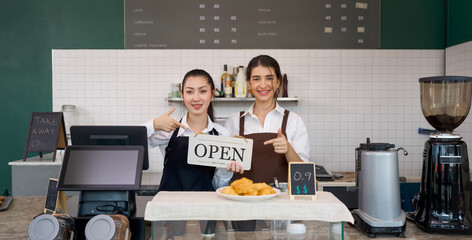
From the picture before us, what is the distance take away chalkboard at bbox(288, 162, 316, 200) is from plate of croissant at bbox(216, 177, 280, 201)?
6cm

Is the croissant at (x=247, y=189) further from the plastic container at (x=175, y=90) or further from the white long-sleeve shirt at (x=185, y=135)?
the plastic container at (x=175, y=90)

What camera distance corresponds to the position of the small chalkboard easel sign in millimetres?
3324

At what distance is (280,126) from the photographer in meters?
2.38

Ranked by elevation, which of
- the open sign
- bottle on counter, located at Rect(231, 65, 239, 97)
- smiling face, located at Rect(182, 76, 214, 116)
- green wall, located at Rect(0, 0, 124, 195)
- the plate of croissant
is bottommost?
the plate of croissant

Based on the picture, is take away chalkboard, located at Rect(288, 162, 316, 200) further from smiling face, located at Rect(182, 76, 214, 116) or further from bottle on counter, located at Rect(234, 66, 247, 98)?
bottle on counter, located at Rect(234, 66, 247, 98)

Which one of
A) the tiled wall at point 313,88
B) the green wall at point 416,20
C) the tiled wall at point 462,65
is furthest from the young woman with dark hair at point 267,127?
the green wall at point 416,20

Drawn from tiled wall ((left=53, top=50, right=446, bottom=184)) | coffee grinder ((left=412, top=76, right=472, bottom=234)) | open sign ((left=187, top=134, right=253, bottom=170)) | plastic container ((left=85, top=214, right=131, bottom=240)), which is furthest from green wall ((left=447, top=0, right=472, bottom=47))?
plastic container ((left=85, top=214, right=131, bottom=240))

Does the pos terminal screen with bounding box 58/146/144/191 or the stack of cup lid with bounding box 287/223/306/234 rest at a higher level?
the pos terminal screen with bounding box 58/146/144/191

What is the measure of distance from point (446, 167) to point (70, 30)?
3.99 metres

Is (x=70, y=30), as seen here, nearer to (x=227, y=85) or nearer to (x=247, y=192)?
(x=227, y=85)

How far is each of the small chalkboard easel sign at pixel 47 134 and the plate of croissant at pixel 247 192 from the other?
2.55 m

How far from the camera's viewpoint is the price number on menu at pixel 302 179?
129 cm

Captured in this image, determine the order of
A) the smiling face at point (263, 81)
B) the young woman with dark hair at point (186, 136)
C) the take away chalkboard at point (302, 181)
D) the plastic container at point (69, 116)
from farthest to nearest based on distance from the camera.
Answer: the plastic container at point (69, 116) → the smiling face at point (263, 81) → the young woman with dark hair at point (186, 136) → the take away chalkboard at point (302, 181)

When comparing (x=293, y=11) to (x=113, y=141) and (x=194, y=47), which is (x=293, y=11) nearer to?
(x=194, y=47)
